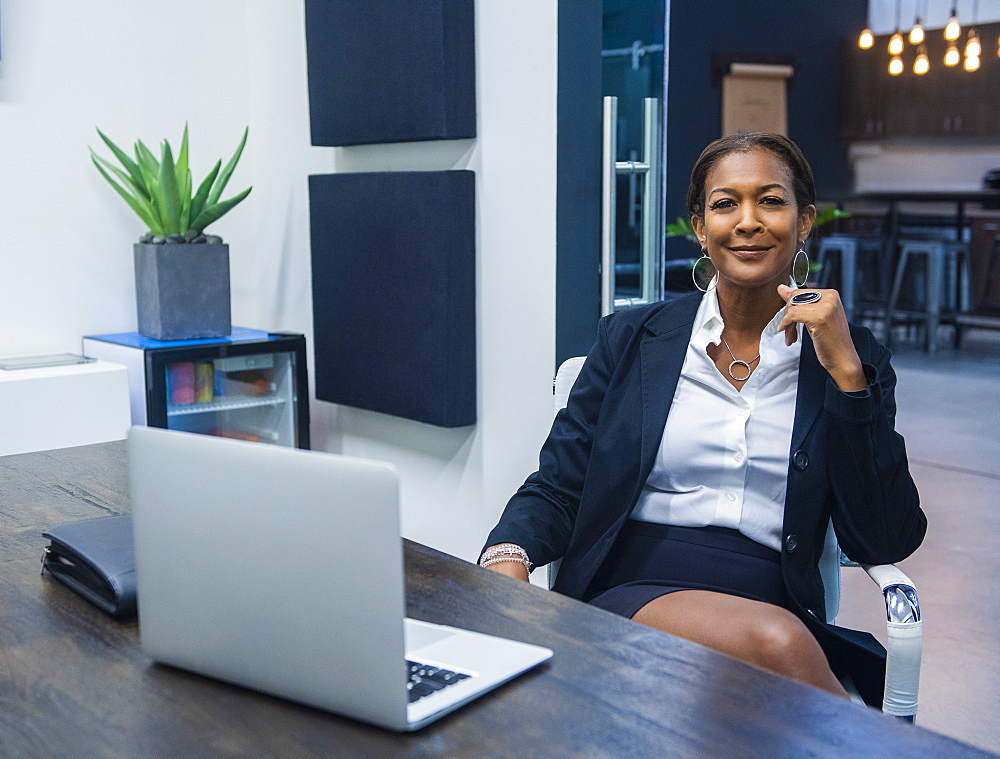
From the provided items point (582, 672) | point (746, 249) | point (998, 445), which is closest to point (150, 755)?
point (582, 672)

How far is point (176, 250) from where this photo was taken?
358 centimetres

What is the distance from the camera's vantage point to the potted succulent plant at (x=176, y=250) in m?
3.57

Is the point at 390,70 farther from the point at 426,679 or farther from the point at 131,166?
the point at 426,679

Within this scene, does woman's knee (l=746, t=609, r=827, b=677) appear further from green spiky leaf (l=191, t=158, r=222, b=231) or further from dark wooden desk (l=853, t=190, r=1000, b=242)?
dark wooden desk (l=853, t=190, r=1000, b=242)

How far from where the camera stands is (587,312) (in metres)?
3.09

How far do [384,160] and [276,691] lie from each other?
8.95 feet

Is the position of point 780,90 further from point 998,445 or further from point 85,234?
point 85,234

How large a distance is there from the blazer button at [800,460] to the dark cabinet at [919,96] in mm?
9929

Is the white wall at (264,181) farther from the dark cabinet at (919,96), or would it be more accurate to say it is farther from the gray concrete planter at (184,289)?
the dark cabinet at (919,96)

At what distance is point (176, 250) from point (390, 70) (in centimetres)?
94

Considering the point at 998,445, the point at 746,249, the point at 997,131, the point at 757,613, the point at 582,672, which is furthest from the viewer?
the point at 997,131

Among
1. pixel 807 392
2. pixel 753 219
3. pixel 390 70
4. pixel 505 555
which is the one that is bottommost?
pixel 505 555

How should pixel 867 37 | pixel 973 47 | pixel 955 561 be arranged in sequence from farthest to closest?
pixel 867 37, pixel 973 47, pixel 955 561

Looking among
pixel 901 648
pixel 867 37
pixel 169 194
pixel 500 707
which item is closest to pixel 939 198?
pixel 867 37
